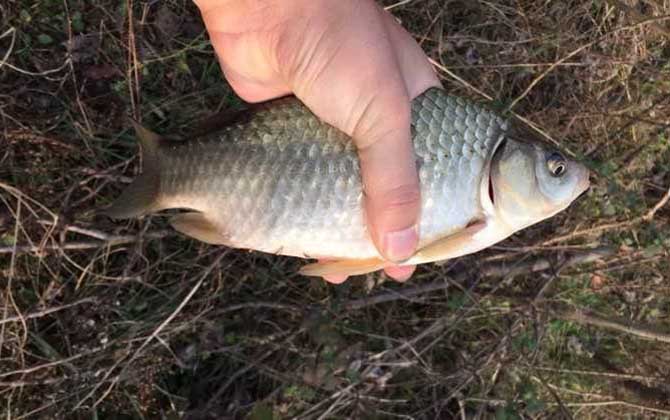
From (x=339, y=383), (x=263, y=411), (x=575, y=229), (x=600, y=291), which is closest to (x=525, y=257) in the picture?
(x=575, y=229)

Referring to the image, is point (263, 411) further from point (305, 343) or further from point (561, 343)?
point (561, 343)

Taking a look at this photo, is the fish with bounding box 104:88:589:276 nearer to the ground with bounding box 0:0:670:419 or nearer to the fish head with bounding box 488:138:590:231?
the fish head with bounding box 488:138:590:231

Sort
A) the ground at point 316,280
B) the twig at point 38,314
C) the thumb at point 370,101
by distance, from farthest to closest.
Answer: the ground at point 316,280 < the twig at point 38,314 < the thumb at point 370,101

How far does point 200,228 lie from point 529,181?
3.58 ft

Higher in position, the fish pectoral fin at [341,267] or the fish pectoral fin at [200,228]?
the fish pectoral fin at [200,228]

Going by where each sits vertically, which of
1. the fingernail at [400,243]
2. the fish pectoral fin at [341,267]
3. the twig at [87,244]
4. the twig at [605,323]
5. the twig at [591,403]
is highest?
the fingernail at [400,243]

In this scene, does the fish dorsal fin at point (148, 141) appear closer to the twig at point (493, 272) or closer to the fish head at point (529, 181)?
the fish head at point (529, 181)

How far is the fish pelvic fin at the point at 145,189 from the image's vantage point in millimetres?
2129

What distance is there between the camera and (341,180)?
2006 millimetres

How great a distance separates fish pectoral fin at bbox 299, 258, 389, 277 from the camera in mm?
2074

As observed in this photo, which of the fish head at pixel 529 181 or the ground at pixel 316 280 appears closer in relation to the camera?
the fish head at pixel 529 181

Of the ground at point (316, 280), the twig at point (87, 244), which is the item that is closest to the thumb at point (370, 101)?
the ground at point (316, 280)

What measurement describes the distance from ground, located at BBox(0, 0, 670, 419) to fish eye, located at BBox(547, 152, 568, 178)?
114 centimetres

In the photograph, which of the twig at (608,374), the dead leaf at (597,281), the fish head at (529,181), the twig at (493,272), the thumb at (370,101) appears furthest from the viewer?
the dead leaf at (597,281)
